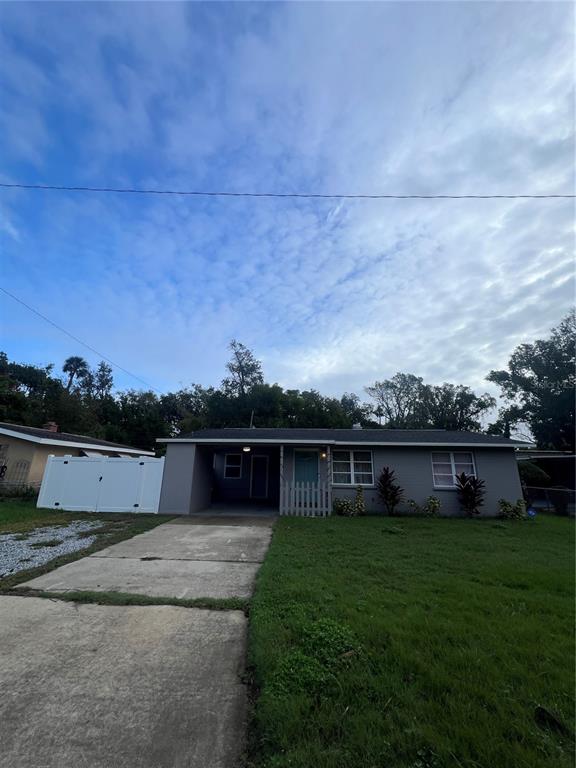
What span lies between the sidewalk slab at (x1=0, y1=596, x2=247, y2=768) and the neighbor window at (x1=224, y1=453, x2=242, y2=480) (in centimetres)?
1242

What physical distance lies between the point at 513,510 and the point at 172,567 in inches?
421

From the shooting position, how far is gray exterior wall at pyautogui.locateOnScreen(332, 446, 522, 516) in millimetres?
11266

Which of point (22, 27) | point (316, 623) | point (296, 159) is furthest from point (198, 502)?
point (22, 27)

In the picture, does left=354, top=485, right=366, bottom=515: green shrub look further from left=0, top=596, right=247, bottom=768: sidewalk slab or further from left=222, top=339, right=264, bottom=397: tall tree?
left=222, top=339, right=264, bottom=397: tall tree

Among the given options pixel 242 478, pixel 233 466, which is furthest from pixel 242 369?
pixel 242 478

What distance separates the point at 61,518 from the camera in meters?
9.34

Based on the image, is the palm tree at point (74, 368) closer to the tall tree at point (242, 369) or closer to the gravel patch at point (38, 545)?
the tall tree at point (242, 369)

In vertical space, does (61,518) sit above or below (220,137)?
below

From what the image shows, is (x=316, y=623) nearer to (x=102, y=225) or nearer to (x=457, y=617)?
(x=457, y=617)

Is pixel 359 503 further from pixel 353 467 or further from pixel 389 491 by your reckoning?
pixel 353 467

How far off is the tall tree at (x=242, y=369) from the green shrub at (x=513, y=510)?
2524 cm

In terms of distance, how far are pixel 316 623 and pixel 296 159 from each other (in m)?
9.27

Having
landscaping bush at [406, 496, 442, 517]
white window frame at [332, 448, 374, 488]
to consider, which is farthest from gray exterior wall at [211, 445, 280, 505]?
landscaping bush at [406, 496, 442, 517]

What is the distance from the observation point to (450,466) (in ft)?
38.6
